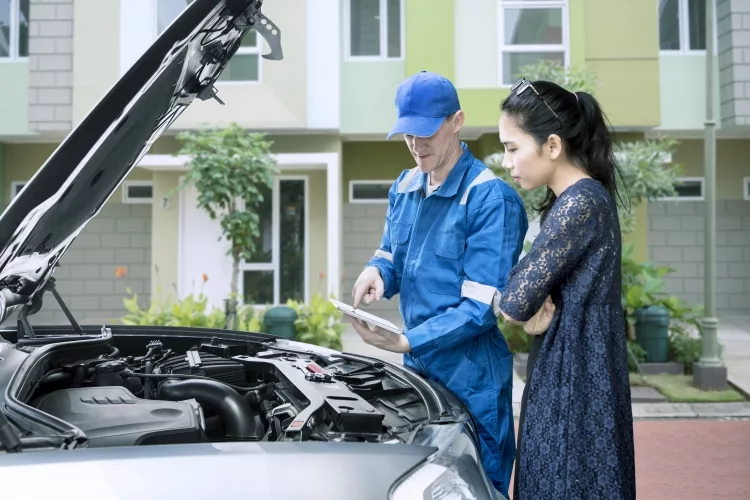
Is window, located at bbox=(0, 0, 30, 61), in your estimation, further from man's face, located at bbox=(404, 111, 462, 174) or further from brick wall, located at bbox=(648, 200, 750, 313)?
man's face, located at bbox=(404, 111, 462, 174)

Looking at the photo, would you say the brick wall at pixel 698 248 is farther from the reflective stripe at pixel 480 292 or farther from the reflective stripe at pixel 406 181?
the reflective stripe at pixel 480 292

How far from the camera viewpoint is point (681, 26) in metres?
13.8

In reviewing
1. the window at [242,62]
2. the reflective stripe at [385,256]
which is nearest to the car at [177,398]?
the reflective stripe at [385,256]

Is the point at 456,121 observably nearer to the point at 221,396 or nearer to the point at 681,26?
the point at 221,396

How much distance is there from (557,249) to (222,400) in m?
1.17

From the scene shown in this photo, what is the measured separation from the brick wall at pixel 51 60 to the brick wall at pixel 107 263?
2269mm

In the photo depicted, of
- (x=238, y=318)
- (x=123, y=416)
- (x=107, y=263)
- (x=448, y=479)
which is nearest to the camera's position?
(x=448, y=479)

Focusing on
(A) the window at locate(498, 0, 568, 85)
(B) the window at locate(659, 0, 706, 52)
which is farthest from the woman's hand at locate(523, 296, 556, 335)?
(B) the window at locate(659, 0, 706, 52)

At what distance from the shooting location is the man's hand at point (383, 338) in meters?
2.52

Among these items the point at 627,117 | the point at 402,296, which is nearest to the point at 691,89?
the point at 627,117

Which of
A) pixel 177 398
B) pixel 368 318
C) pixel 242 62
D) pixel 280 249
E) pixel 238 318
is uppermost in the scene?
pixel 242 62

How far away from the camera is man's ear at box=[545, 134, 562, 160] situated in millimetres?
2354

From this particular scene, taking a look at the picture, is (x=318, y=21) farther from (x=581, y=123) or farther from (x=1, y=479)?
(x=1, y=479)

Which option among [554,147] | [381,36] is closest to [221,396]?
[554,147]
